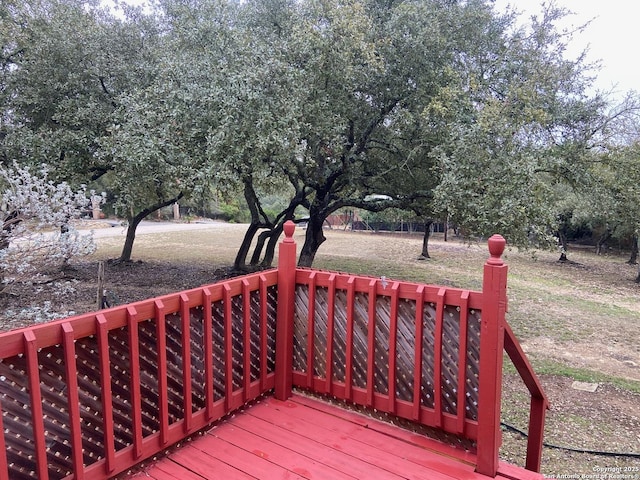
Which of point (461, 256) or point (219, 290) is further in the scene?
point (461, 256)

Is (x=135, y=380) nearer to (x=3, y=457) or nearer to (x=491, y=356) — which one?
(x=3, y=457)

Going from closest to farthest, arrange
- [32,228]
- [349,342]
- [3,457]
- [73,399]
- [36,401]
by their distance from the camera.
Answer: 1. [3,457]
2. [36,401]
3. [73,399]
4. [349,342]
5. [32,228]

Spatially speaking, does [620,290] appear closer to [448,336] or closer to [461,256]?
[461,256]

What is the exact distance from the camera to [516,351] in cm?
225

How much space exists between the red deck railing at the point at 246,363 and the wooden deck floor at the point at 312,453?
0.32ft

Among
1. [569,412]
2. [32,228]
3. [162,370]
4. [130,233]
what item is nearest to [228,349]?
[162,370]

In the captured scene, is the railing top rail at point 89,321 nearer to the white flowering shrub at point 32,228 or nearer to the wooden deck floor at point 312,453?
the wooden deck floor at point 312,453

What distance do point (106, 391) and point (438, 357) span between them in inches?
61.5

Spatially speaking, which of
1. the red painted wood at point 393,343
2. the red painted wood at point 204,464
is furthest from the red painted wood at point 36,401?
the red painted wood at point 393,343

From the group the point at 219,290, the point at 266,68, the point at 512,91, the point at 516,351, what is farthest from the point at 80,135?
the point at 516,351

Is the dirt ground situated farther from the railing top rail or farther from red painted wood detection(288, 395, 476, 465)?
the railing top rail

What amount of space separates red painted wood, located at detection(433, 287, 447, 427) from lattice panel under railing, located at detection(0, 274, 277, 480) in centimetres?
105

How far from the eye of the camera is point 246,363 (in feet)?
8.22

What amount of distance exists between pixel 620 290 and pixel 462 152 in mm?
7869
